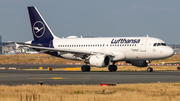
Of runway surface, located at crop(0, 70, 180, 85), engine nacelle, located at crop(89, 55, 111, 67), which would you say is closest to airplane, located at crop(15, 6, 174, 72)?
engine nacelle, located at crop(89, 55, 111, 67)

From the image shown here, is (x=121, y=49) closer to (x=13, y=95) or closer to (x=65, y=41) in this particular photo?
(x=65, y=41)

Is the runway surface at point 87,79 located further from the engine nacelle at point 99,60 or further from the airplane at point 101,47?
the airplane at point 101,47

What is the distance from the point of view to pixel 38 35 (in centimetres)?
5366

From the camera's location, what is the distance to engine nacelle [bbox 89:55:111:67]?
1696 inches

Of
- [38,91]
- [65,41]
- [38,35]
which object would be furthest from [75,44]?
[38,91]

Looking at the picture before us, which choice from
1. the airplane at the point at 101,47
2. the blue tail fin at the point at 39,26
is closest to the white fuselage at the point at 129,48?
the airplane at the point at 101,47

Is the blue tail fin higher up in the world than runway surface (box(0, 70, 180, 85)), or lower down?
higher up

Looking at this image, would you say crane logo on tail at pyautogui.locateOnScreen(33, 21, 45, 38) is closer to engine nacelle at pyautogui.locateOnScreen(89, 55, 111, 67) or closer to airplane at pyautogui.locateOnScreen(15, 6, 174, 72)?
airplane at pyautogui.locateOnScreen(15, 6, 174, 72)

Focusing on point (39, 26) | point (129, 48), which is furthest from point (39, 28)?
point (129, 48)

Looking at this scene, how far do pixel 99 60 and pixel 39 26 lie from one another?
48.5 ft

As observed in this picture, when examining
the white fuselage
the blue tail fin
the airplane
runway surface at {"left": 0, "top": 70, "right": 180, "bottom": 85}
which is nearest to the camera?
runway surface at {"left": 0, "top": 70, "right": 180, "bottom": 85}

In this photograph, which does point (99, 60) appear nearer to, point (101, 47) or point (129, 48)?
point (101, 47)

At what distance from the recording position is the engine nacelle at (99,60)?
43.1 metres

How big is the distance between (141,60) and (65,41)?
12908 millimetres
